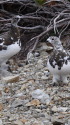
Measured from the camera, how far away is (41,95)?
459cm

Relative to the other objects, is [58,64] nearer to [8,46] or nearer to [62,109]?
[62,109]

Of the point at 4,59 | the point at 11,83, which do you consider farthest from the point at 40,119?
the point at 4,59

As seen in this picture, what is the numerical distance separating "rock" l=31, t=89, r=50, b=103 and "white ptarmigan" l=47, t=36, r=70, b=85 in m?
0.29

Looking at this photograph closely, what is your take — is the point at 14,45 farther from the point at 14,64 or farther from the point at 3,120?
the point at 3,120

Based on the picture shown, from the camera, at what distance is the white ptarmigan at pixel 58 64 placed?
4.70 m

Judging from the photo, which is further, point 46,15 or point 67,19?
point 46,15

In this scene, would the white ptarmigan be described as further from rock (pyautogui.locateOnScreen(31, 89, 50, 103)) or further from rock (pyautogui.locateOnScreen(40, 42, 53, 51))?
rock (pyautogui.locateOnScreen(40, 42, 53, 51))

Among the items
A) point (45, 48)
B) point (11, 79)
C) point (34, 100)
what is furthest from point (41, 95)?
point (45, 48)

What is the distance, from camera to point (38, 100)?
4426 mm

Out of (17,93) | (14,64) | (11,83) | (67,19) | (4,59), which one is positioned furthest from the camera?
(67,19)

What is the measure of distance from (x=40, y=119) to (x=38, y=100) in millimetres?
490

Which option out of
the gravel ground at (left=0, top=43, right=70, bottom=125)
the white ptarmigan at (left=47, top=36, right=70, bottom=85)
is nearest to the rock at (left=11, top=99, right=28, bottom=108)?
the gravel ground at (left=0, top=43, right=70, bottom=125)

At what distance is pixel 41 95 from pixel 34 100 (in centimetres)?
20

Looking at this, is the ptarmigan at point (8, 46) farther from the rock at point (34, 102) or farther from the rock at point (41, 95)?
the rock at point (34, 102)
